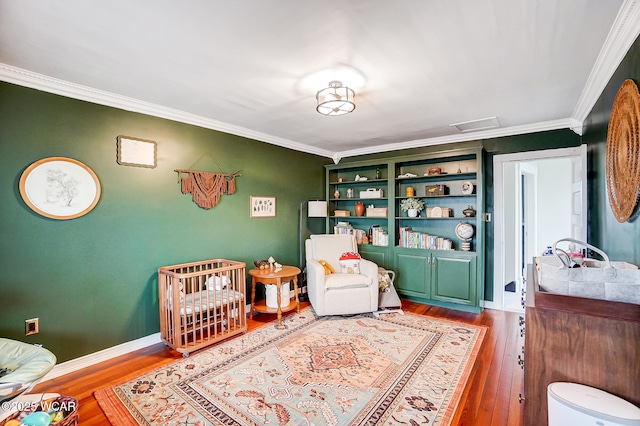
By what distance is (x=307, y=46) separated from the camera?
Result: 189cm

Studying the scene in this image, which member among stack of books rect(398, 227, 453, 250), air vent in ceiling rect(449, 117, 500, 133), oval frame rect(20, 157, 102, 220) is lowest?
stack of books rect(398, 227, 453, 250)

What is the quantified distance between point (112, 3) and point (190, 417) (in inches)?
94.6

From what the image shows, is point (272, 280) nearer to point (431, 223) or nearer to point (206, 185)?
point (206, 185)

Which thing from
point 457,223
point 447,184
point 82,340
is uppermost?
point 447,184

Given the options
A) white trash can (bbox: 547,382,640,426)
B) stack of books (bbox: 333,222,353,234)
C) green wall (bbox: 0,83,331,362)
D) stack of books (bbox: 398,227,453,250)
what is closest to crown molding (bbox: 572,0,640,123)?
white trash can (bbox: 547,382,640,426)

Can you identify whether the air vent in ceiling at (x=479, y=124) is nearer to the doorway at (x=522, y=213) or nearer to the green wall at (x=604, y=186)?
the doorway at (x=522, y=213)

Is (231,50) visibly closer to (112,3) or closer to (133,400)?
(112,3)

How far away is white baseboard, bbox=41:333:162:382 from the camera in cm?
241

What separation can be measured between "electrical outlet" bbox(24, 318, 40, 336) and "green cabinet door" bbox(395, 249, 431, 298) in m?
3.99

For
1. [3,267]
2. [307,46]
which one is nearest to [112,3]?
[307,46]

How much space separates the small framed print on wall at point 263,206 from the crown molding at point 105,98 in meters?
0.85

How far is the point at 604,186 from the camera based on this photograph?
231 cm

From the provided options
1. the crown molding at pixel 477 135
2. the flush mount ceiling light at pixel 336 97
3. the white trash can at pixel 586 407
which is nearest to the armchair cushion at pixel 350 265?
the crown molding at pixel 477 135

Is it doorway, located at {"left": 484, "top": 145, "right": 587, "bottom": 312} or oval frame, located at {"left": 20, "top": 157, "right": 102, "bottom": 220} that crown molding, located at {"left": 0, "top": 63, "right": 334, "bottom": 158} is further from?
doorway, located at {"left": 484, "top": 145, "right": 587, "bottom": 312}
